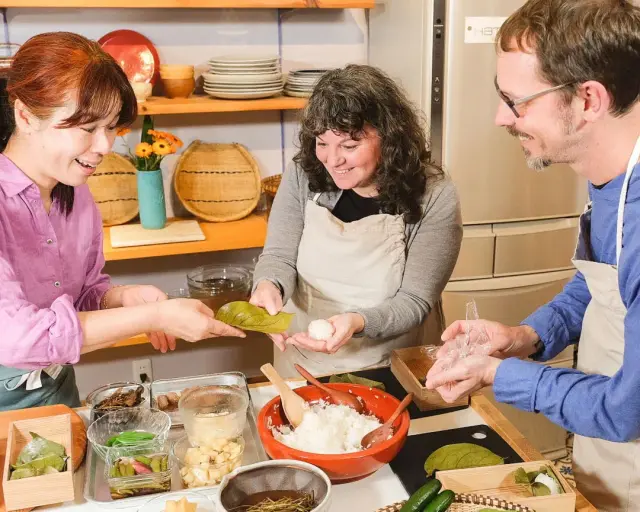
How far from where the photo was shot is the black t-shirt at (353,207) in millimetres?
2070

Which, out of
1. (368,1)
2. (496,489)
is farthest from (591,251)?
(368,1)

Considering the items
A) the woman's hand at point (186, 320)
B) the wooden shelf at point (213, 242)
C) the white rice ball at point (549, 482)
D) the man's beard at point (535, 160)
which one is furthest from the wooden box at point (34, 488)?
the wooden shelf at point (213, 242)

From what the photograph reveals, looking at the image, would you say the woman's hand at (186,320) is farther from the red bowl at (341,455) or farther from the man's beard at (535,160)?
the man's beard at (535,160)

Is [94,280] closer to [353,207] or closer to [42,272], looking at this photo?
[42,272]

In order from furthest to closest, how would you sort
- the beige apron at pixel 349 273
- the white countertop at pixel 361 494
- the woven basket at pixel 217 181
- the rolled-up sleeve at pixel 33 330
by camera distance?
the woven basket at pixel 217 181
the beige apron at pixel 349 273
the rolled-up sleeve at pixel 33 330
the white countertop at pixel 361 494

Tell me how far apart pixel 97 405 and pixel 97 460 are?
0.15 m

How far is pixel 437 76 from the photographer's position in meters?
2.73

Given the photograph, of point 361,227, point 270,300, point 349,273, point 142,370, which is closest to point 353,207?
point 361,227

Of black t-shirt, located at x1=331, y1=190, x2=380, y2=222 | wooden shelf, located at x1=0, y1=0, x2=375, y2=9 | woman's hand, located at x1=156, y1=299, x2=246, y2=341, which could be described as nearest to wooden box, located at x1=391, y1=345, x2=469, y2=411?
woman's hand, located at x1=156, y1=299, x2=246, y2=341

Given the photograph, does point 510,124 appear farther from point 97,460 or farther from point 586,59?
point 97,460

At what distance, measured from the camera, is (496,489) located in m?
1.26

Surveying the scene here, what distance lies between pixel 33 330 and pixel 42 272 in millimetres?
327

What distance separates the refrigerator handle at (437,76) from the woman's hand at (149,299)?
1.32 metres

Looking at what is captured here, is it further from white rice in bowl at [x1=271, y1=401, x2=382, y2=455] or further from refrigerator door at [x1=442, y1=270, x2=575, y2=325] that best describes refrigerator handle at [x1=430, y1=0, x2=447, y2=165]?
white rice in bowl at [x1=271, y1=401, x2=382, y2=455]
